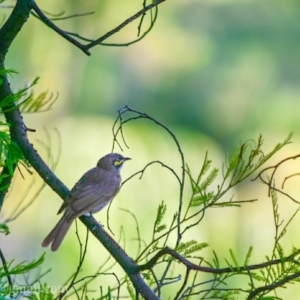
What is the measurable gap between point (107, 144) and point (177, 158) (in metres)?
0.57

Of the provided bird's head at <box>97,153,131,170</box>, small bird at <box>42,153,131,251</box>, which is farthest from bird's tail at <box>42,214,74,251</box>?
bird's head at <box>97,153,131,170</box>

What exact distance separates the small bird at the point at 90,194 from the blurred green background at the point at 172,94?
1998 mm

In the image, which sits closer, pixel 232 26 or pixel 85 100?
pixel 85 100

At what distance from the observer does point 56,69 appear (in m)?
5.82

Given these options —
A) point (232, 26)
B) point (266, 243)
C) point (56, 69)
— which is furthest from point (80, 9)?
point (266, 243)

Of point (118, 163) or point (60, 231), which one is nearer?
point (60, 231)

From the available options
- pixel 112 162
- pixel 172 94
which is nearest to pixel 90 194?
pixel 112 162

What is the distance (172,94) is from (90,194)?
4.41 m

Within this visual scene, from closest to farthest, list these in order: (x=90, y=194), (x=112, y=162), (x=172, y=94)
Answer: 1. (x=90, y=194)
2. (x=112, y=162)
3. (x=172, y=94)

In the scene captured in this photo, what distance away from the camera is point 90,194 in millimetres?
2039

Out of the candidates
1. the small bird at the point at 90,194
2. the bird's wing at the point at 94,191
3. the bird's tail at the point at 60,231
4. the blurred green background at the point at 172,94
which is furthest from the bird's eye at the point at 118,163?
the blurred green background at the point at 172,94

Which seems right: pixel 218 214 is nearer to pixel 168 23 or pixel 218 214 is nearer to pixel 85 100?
pixel 85 100

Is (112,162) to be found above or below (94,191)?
above

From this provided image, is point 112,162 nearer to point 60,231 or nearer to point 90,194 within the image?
point 90,194
